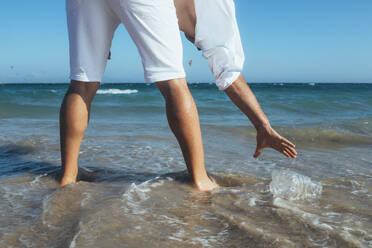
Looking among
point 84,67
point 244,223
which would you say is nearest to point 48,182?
point 84,67

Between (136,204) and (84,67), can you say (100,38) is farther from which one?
(136,204)

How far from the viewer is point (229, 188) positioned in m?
1.80

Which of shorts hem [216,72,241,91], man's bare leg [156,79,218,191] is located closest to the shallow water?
man's bare leg [156,79,218,191]

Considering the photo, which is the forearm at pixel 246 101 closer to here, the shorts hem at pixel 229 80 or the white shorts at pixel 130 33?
the shorts hem at pixel 229 80

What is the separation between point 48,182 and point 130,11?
106cm

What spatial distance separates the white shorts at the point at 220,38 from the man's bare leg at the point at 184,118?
29 centimetres

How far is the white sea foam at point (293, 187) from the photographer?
66.9 inches

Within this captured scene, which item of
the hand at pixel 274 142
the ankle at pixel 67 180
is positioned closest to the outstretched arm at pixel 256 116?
the hand at pixel 274 142

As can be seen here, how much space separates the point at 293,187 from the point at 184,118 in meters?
0.67

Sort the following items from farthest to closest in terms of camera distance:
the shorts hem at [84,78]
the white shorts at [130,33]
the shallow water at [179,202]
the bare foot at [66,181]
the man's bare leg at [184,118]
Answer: the bare foot at [66,181], the shorts hem at [84,78], the man's bare leg at [184,118], the white shorts at [130,33], the shallow water at [179,202]

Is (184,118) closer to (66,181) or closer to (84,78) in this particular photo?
(84,78)

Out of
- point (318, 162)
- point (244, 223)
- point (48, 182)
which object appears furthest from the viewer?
point (318, 162)

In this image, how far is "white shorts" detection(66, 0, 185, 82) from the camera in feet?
5.03

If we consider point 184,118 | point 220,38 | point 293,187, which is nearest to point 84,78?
point 184,118
